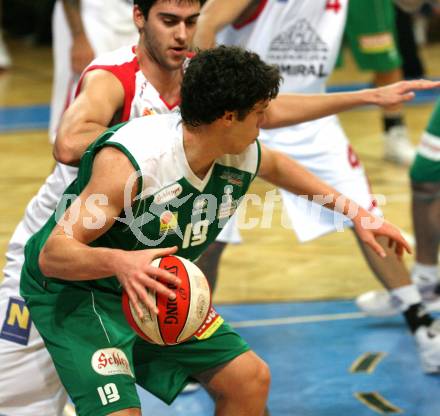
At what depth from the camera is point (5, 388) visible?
13.0ft

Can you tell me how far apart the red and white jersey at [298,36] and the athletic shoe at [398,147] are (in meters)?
3.61

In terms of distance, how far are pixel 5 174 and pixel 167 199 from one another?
5.25 meters

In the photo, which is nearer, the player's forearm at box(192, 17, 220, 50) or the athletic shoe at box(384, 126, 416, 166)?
the player's forearm at box(192, 17, 220, 50)

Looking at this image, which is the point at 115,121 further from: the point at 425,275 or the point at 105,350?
the point at 425,275

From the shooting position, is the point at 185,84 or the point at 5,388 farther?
the point at 5,388

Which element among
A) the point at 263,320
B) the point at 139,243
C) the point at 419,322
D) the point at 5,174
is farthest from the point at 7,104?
the point at 139,243

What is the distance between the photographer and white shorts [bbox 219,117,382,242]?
516 cm

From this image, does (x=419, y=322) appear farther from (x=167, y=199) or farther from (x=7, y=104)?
(x=7, y=104)

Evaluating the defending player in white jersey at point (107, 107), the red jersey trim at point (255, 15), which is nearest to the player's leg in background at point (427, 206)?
the red jersey trim at point (255, 15)

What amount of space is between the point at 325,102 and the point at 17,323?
146 cm

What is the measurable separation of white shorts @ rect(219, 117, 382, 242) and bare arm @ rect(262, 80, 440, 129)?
0.98 metres

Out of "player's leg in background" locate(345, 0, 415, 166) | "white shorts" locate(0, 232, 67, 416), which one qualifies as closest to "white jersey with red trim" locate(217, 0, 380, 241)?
"white shorts" locate(0, 232, 67, 416)

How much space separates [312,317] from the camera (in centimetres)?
570

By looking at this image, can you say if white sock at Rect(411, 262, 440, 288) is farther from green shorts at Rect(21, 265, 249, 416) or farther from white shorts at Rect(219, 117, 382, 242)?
green shorts at Rect(21, 265, 249, 416)
